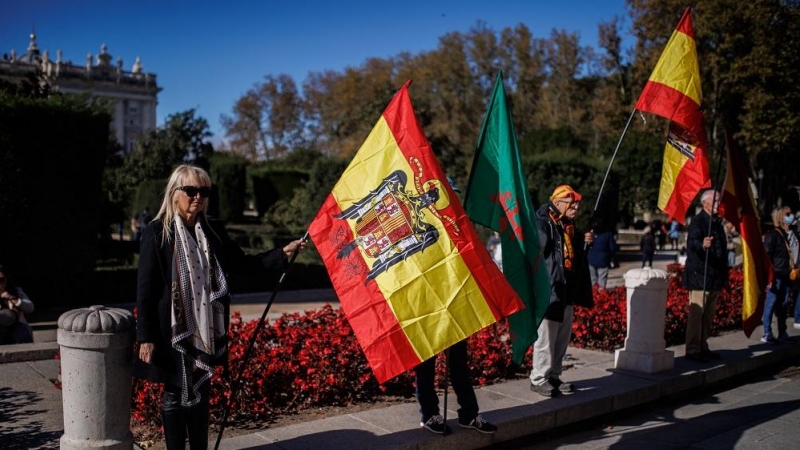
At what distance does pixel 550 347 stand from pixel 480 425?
127 centimetres

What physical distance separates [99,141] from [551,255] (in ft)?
36.9

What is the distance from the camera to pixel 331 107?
2405 inches

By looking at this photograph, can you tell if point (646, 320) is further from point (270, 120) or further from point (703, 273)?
point (270, 120)

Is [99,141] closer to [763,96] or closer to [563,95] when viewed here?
[763,96]

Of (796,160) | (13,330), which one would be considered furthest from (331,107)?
(13,330)

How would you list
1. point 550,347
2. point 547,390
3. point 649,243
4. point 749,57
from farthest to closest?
point 749,57 → point 649,243 → point 547,390 → point 550,347

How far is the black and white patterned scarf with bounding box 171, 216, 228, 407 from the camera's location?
412 centimetres

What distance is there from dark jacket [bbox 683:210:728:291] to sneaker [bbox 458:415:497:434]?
13.1 ft

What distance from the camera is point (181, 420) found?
13.9 feet

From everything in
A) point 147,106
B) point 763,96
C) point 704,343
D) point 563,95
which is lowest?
point 704,343

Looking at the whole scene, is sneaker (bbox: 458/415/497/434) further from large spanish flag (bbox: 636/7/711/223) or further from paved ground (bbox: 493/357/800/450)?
large spanish flag (bbox: 636/7/711/223)

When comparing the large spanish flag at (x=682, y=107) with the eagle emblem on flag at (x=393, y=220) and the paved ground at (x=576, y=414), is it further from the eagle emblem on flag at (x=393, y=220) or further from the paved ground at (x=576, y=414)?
the eagle emblem on flag at (x=393, y=220)

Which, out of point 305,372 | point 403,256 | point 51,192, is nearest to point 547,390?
point 305,372

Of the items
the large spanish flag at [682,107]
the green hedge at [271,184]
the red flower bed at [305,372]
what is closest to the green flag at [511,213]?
the red flower bed at [305,372]
